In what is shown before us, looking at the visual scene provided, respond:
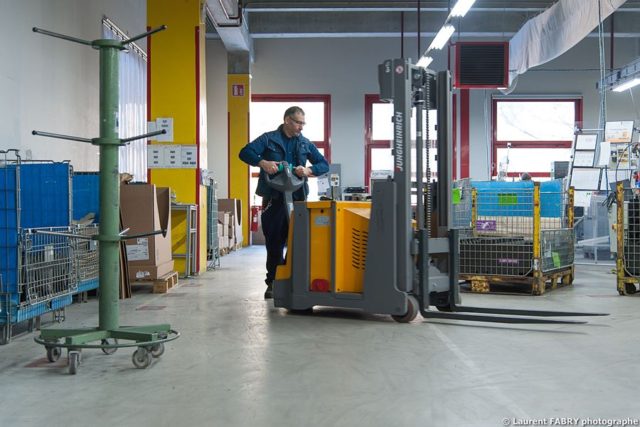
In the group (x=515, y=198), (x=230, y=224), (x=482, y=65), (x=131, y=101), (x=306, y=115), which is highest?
(x=482, y=65)

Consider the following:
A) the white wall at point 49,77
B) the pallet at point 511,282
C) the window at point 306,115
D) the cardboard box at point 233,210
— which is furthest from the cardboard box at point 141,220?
the window at point 306,115

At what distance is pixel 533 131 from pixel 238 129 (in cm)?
803

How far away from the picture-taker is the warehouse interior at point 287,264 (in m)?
2.73

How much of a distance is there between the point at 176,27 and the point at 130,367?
6267mm

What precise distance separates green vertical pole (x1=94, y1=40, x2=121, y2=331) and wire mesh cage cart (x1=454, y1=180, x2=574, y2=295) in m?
4.26

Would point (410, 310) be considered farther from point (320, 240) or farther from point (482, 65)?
point (482, 65)

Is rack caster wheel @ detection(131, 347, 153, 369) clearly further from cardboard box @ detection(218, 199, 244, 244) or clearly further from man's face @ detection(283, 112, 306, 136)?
cardboard box @ detection(218, 199, 244, 244)

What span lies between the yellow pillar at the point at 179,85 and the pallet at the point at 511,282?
3.65 metres

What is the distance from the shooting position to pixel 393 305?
14.6 feet

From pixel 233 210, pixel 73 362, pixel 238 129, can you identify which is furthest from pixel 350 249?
pixel 238 129

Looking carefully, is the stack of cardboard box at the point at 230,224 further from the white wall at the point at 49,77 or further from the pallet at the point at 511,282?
the pallet at the point at 511,282

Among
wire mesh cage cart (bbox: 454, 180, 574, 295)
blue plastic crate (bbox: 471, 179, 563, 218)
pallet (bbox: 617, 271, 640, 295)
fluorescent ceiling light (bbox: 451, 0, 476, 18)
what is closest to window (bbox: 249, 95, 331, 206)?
fluorescent ceiling light (bbox: 451, 0, 476, 18)

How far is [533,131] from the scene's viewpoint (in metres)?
17.7

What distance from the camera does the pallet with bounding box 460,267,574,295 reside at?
6371 mm
